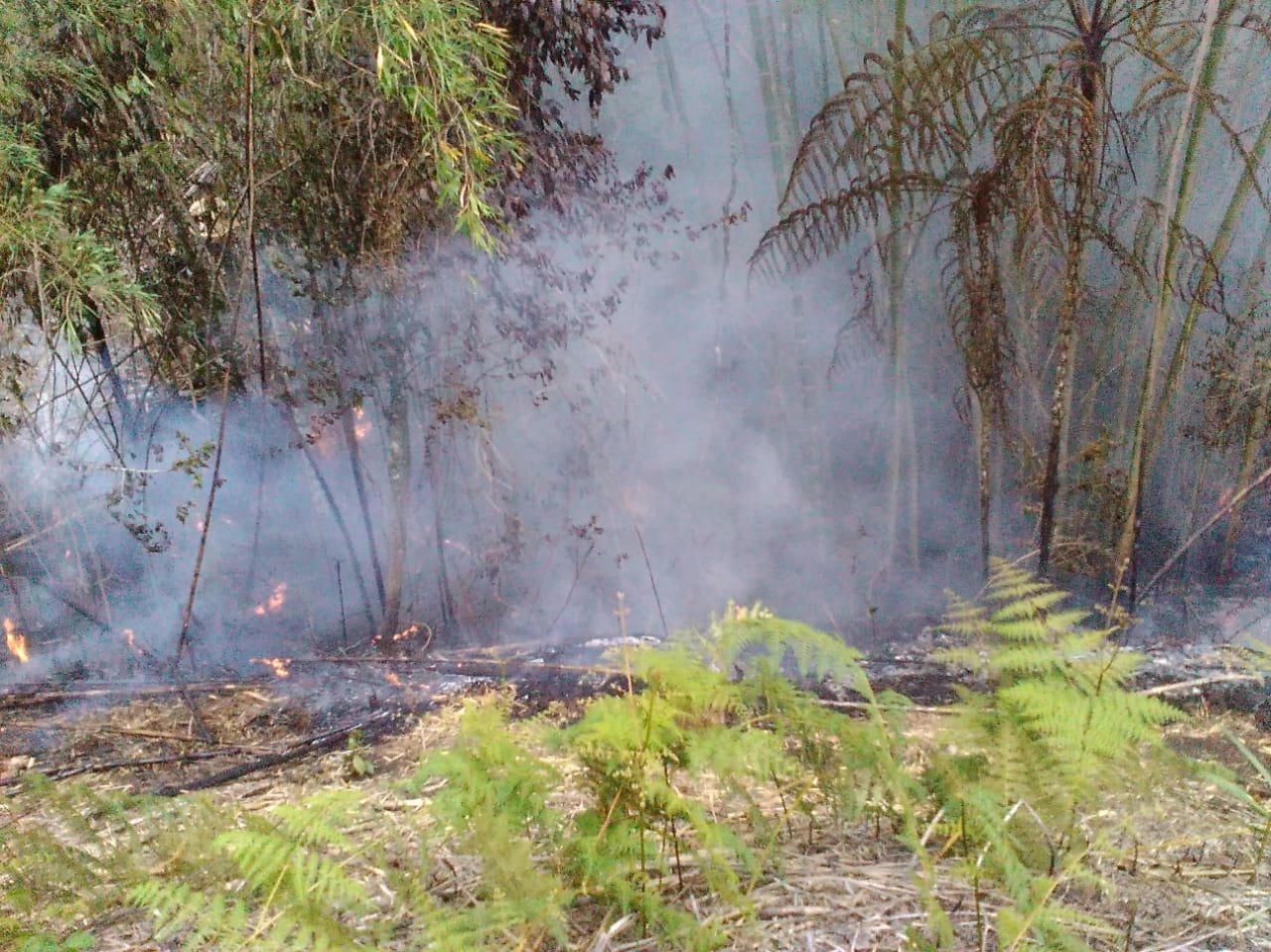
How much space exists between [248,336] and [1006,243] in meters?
3.32

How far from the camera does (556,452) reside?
4234mm

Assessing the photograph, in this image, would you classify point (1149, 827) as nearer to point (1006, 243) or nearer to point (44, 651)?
point (1006, 243)

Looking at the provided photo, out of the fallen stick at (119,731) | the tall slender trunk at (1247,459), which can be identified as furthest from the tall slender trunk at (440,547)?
the tall slender trunk at (1247,459)

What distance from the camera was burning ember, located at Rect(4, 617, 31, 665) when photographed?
11.6 feet

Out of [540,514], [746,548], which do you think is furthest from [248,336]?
[746,548]

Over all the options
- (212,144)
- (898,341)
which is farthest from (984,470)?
(212,144)

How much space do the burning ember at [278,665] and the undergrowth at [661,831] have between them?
6.13 ft

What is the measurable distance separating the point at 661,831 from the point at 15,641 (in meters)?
3.60

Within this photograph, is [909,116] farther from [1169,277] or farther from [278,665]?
[278,665]

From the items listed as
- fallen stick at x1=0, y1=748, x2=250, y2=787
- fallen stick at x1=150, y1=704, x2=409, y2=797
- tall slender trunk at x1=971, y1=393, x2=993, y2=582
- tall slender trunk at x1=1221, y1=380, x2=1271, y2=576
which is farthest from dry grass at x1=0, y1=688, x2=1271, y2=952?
tall slender trunk at x1=1221, y1=380, x2=1271, y2=576

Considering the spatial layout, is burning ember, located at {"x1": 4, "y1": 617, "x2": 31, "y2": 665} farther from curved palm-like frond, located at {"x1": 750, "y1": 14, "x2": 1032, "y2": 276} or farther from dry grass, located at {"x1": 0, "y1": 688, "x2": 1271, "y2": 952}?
curved palm-like frond, located at {"x1": 750, "y1": 14, "x2": 1032, "y2": 276}

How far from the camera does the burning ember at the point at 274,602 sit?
160 inches

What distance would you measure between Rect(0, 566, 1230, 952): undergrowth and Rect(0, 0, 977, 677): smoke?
7.85ft

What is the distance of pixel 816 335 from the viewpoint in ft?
14.1
